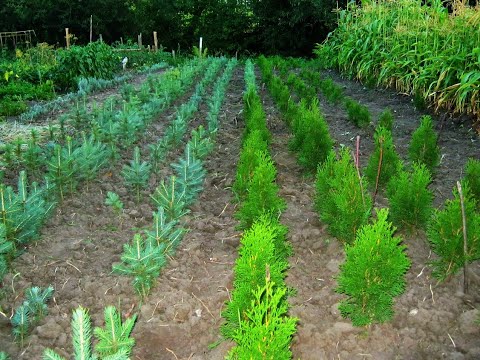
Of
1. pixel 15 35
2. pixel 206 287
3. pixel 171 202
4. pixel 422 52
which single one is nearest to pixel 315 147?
pixel 171 202

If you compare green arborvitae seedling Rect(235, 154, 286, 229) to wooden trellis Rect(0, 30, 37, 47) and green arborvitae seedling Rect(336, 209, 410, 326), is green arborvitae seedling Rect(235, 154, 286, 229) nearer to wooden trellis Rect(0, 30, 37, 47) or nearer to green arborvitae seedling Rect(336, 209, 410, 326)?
green arborvitae seedling Rect(336, 209, 410, 326)

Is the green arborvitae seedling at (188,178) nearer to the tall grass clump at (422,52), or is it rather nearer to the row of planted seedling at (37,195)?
the row of planted seedling at (37,195)

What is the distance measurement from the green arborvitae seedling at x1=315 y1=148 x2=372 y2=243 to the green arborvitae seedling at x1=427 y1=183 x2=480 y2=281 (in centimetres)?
45

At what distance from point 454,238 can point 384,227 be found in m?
0.56

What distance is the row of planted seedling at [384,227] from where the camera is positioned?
2562 mm

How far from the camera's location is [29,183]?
4363mm

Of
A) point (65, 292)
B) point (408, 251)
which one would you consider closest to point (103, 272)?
point (65, 292)

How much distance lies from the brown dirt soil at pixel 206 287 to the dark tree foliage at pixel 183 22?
23.0 meters

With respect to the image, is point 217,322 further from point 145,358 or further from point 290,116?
point 290,116

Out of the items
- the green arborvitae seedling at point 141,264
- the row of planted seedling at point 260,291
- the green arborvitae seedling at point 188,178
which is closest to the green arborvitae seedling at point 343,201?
the row of planted seedling at point 260,291

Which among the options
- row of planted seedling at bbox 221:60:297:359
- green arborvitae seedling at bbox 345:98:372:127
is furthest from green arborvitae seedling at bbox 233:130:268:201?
green arborvitae seedling at bbox 345:98:372:127

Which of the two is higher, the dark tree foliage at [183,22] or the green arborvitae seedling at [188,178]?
the dark tree foliage at [183,22]

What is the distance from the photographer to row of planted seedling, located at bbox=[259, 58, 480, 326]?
8.41ft

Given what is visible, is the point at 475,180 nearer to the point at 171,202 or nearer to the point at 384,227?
the point at 384,227
